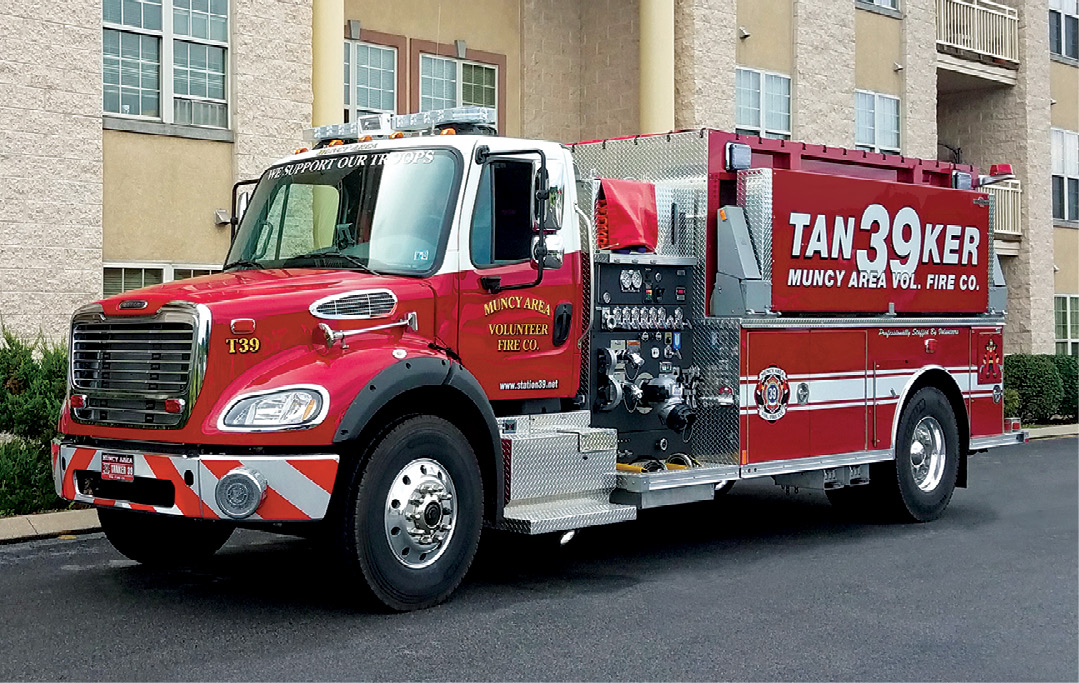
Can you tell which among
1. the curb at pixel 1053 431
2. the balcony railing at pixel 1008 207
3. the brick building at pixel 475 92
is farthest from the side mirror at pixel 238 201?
the balcony railing at pixel 1008 207

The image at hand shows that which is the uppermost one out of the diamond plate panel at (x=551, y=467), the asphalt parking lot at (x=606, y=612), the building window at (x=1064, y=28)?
the building window at (x=1064, y=28)

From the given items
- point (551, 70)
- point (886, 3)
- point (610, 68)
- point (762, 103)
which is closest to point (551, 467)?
point (551, 70)

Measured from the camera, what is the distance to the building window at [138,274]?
14.3 metres

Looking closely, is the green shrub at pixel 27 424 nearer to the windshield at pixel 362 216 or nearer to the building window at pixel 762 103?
the windshield at pixel 362 216

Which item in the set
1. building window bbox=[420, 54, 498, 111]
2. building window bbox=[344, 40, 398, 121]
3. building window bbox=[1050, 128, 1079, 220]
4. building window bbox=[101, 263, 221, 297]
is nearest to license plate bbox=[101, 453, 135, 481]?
building window bbox=[101, 263, 221, 297]

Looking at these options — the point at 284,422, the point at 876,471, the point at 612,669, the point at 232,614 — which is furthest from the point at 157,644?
the point at 876,471

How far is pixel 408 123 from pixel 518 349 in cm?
168

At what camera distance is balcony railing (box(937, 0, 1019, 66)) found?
85.1 ft

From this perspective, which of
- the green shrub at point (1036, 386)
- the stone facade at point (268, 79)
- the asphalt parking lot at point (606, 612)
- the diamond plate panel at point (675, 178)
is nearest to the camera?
the asphalt parking lot at point (606, 612)

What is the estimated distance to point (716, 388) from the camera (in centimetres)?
963

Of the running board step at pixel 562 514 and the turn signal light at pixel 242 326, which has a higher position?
the turn signal light at pixel 242 326

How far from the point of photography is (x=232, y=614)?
7312 millimetres

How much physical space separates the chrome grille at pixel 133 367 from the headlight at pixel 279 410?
30 centimetres

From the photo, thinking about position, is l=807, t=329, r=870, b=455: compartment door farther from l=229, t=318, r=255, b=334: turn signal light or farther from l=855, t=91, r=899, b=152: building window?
l=855, t=91, r=899, b=152: building window
